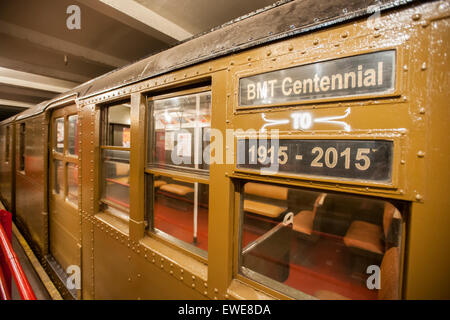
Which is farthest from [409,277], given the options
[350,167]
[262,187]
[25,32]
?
[25,32]

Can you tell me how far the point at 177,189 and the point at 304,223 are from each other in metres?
3.18

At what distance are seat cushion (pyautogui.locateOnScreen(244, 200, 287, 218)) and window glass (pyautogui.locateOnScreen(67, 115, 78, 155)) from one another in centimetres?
346

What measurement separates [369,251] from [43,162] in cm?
603

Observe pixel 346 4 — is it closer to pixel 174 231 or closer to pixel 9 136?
pixel 174 231

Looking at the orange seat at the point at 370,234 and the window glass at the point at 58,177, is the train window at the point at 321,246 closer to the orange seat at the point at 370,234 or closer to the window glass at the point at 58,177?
the orange seat at the point at 370,234

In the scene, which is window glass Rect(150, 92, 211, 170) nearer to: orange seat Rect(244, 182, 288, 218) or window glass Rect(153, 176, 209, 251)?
window glass Rect(153, 176, 209, 251)

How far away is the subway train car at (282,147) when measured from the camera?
2.70 feet

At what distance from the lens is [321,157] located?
1.03 metres

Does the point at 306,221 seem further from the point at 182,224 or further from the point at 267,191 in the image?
the point at 182,224
